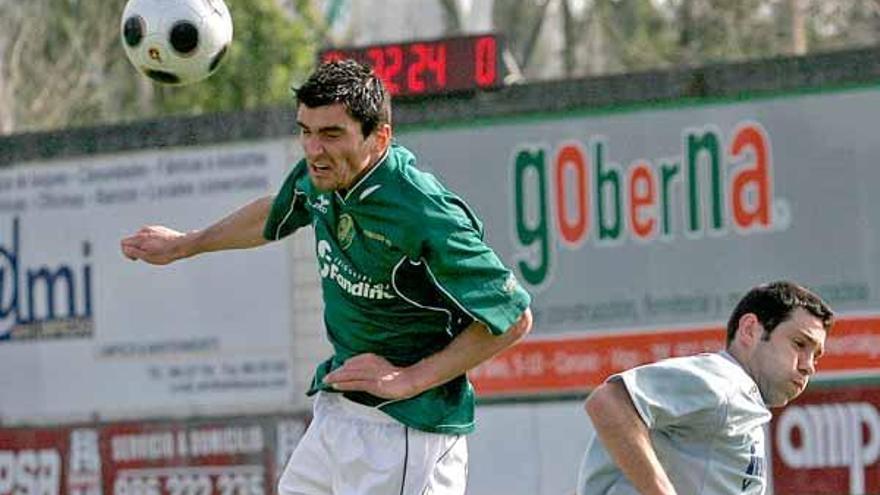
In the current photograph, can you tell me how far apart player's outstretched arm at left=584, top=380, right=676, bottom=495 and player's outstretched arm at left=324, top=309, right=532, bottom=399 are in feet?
1.74

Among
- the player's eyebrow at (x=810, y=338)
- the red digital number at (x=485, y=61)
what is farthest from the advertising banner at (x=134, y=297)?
the player's eyebrow at (x=810, y=338)

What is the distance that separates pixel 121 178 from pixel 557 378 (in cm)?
329

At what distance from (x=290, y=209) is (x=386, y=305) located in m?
0.59

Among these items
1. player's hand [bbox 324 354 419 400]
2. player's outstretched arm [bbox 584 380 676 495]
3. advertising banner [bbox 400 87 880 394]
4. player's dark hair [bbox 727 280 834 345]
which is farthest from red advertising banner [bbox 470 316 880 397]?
player's outstretched arm [bbox 584 380 676 495]

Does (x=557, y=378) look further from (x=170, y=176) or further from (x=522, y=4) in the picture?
(x=522, y=4)

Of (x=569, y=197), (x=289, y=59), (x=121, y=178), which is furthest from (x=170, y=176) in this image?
(x=289, y=59)

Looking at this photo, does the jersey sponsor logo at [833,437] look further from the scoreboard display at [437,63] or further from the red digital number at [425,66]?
the red digital number at [425,66]

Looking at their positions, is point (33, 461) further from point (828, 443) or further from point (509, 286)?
point (509, 286)

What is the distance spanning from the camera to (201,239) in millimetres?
7387

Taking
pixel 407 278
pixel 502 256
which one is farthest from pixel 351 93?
pixel 502 256

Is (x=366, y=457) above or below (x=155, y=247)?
below

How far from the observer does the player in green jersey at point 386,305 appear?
6.64 metres

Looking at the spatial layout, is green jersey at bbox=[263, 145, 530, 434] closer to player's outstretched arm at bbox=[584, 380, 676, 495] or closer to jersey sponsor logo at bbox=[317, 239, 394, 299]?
jersey sponsor logo at bbox=[317, 239, 394, 299]

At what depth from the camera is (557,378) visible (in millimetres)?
12992
